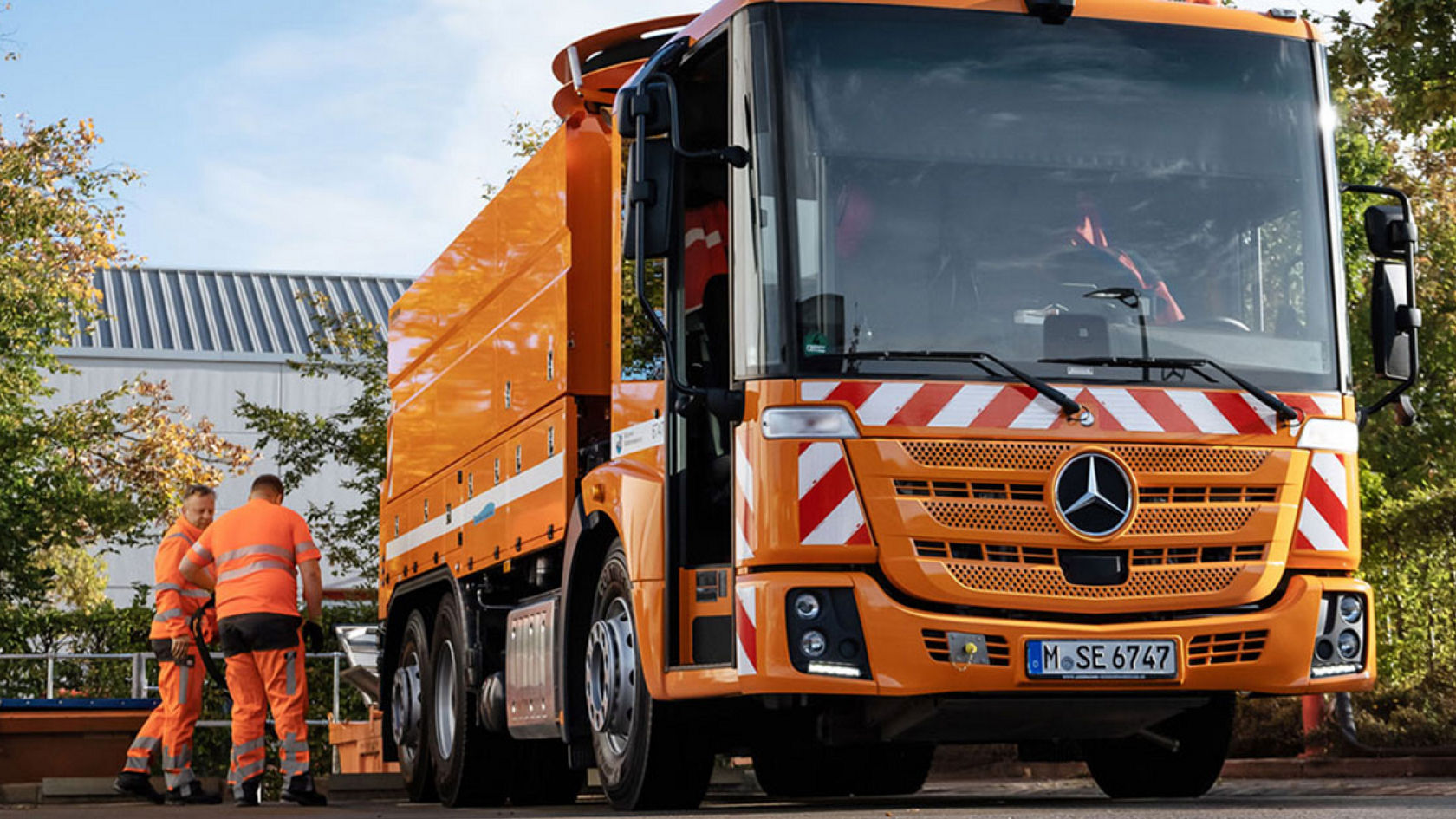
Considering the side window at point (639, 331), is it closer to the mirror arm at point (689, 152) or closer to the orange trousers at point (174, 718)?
the mirror arm at point (689, 152)

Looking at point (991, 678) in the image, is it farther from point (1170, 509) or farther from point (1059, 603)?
point (1170, 509)

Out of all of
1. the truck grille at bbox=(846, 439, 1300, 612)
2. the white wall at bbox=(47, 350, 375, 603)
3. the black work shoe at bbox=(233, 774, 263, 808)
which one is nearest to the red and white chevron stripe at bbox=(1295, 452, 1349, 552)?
the truck grille at bbox=(846, 439, 1300, 612)

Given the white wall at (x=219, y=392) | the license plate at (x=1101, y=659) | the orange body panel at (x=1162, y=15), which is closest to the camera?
the license plate at (x=1101, y=659)

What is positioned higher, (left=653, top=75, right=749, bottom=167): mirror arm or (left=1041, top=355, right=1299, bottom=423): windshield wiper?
(left=653, top=75, right=749, bottom=167): mirror arm

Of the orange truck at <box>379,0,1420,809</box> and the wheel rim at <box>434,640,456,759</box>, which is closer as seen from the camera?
the orange truck at <box>379,0,1420,809</box>

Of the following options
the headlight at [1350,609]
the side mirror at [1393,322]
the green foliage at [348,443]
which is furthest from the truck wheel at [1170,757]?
the green foliage at [348,443]

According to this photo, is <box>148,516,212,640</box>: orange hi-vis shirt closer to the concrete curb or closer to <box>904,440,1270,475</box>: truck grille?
the concrete curb

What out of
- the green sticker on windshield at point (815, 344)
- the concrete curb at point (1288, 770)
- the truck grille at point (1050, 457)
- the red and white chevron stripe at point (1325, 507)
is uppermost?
the green sticker on windshield at point (815, 344)

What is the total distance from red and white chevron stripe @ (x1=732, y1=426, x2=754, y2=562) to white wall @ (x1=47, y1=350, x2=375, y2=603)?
3783 cm

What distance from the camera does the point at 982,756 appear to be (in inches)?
683

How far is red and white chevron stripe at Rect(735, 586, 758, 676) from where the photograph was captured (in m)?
8.18

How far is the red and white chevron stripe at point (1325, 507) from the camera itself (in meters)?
8.61

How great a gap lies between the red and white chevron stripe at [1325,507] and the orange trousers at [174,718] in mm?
7917

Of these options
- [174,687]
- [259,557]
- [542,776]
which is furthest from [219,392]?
[542,776]
